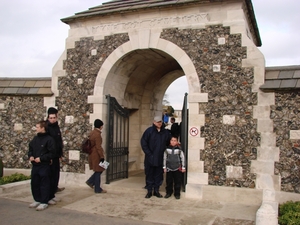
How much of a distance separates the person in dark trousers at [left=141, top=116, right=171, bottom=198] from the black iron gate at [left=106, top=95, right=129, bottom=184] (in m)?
1.29

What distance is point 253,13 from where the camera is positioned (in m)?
7.82

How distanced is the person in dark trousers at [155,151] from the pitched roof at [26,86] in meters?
3.01

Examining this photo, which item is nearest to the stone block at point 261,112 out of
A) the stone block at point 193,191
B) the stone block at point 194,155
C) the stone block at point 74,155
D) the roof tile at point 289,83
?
the roof tile at point 289,83

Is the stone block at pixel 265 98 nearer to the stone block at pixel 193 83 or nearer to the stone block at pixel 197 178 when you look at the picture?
the stone block at pixel 193 83

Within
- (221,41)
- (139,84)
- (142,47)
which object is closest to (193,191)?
(221,41)

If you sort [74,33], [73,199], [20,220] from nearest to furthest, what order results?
[20,220] → [73,199] → [74,33]

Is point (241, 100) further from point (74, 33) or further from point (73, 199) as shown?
point (74, 33)

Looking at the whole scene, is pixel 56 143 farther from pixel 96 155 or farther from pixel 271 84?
pixel 271 84

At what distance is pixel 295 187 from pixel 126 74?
15.6 ft

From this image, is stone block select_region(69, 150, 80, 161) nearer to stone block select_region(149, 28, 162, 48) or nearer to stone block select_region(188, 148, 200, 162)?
stone block select_region(188, 148, 200, 162)

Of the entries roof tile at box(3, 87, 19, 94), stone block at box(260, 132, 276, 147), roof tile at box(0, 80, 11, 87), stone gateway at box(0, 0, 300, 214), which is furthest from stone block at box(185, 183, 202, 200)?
roof tile at box(0, 80, 11, 87)

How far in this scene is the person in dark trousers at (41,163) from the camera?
5.86 m

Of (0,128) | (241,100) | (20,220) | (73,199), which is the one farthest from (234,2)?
(0,128)

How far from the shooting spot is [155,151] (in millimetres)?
6941
